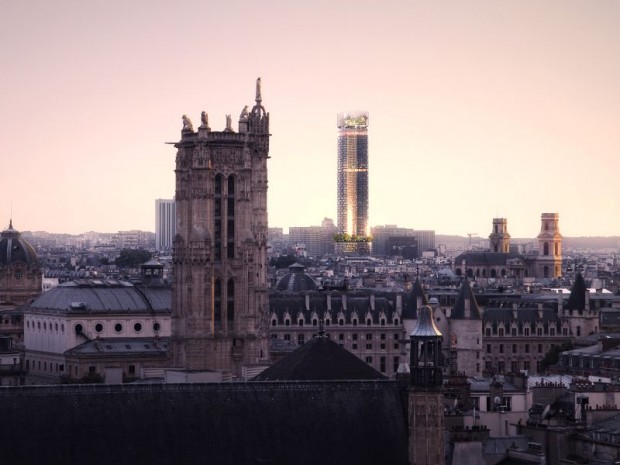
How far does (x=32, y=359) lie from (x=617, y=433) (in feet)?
242

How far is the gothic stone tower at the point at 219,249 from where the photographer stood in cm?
12150

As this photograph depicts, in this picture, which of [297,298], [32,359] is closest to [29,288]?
[297,298]

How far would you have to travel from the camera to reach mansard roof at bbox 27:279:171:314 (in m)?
152

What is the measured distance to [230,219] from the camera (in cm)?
12238

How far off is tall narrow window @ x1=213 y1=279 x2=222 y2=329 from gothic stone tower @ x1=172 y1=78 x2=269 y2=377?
0.06 m

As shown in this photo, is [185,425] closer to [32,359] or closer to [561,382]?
[561,382]

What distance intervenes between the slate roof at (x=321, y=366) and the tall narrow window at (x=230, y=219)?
28.8 meters

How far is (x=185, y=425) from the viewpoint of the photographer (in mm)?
75938

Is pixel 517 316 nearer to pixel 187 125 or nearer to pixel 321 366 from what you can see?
pixel 187 125

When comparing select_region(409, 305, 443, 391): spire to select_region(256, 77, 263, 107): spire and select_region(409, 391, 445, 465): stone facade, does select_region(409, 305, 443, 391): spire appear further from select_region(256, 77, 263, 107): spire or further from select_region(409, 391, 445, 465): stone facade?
select_region(256, 77, 263, 107): spire

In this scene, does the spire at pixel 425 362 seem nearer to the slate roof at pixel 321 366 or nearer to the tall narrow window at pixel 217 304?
the slate roof at pixel 321 366

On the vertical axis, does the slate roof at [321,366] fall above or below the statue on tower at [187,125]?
below

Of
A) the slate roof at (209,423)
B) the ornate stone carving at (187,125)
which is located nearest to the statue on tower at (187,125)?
the ornate stone carving at (187,125)

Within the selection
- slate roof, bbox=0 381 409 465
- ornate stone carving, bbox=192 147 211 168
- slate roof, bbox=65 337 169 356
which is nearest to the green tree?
slate roof, bbox=65 337 169 356
